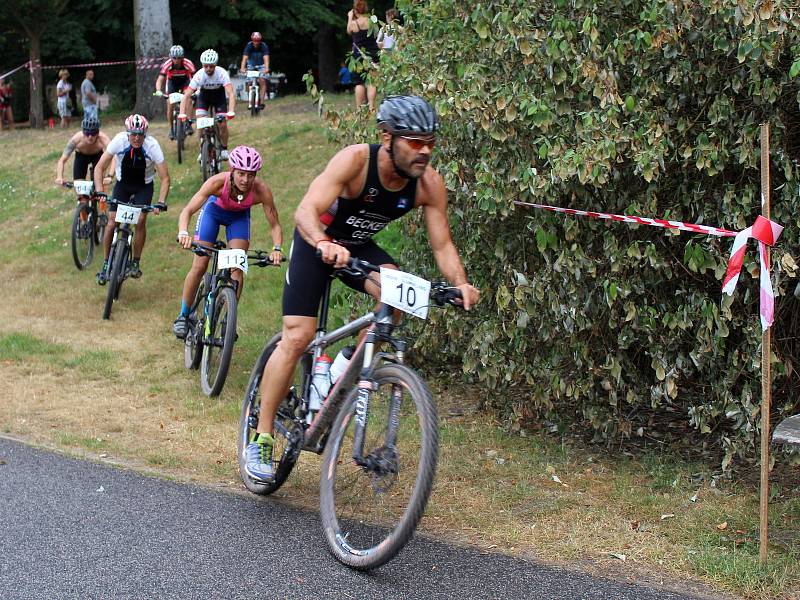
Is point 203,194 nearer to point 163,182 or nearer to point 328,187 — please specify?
point 163,182

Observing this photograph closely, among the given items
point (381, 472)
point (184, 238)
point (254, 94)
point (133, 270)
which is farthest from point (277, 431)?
point (254, 94)

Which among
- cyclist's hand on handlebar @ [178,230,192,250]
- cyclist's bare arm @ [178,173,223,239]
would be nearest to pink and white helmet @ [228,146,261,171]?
cyclist's bare arm @ [178,173,223,239]

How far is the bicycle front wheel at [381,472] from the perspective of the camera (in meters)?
4.70

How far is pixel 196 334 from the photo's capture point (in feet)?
31.6

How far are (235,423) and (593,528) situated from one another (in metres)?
3.32

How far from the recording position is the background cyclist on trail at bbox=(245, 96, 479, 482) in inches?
206

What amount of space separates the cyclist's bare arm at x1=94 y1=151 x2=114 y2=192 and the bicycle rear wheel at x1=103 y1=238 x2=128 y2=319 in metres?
1.11

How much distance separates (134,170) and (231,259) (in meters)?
4.53

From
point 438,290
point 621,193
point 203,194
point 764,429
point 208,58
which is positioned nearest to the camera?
point 438,290

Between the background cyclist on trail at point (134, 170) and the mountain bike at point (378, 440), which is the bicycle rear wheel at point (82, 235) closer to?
the background cyclist on trail at point (134, 170)

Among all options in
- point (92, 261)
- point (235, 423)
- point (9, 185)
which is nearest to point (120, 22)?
point (9, 185)

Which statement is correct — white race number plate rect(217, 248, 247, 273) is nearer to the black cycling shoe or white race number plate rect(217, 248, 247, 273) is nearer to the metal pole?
the black cycling shoe

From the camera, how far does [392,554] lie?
15.7ft

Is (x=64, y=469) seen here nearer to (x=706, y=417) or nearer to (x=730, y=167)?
(x=706, y=417)
